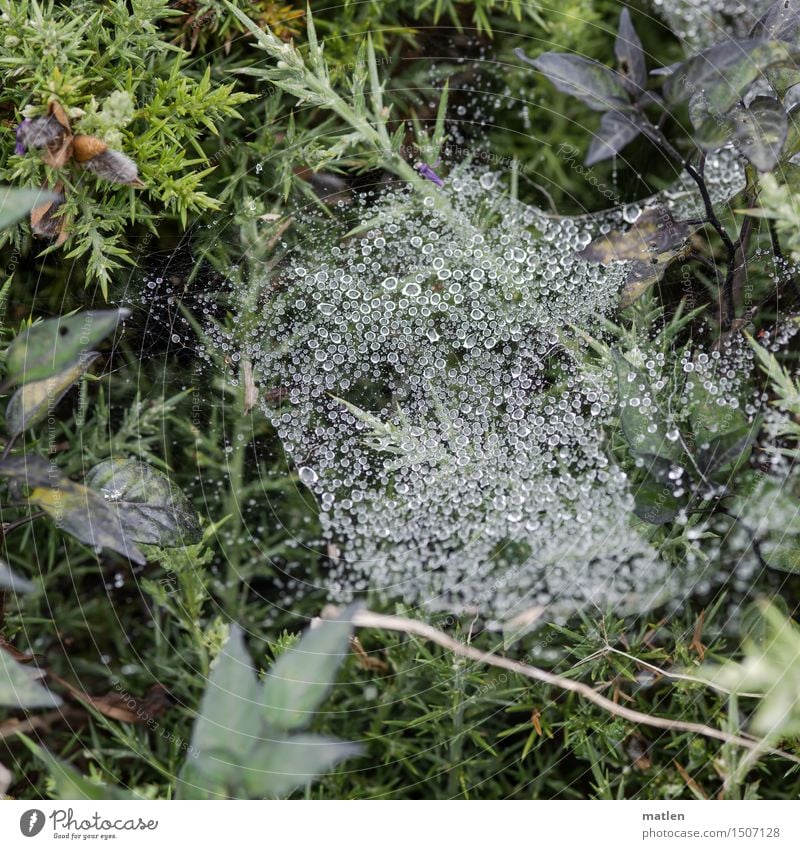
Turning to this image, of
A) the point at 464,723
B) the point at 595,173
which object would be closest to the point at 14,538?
the point at 464,723

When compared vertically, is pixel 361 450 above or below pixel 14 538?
above

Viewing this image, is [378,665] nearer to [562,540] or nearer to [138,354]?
[562,540]

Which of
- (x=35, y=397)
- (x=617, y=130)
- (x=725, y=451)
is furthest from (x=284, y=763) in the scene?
(x=617, y=130)

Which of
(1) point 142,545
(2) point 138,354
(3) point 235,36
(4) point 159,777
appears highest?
(3) point 235,36

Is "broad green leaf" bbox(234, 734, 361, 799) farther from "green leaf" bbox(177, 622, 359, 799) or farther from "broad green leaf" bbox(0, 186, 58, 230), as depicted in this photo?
"broad green leaf" bbox(0, 186, 58, 230)

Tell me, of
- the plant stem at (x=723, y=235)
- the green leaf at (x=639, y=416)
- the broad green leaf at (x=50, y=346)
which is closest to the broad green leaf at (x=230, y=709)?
the broad green leaf at (x=50, y=346)

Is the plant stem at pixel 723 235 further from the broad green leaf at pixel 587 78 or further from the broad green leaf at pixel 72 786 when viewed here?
the broad green leaf at pixel 72 786

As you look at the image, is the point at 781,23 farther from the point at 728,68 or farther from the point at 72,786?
the point at 72,786

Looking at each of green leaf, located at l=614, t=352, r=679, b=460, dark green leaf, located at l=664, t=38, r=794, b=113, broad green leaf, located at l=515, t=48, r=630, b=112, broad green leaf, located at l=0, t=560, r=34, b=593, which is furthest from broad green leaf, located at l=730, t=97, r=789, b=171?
broad green leaf, located at l=0, t=560, r=34, b=593
